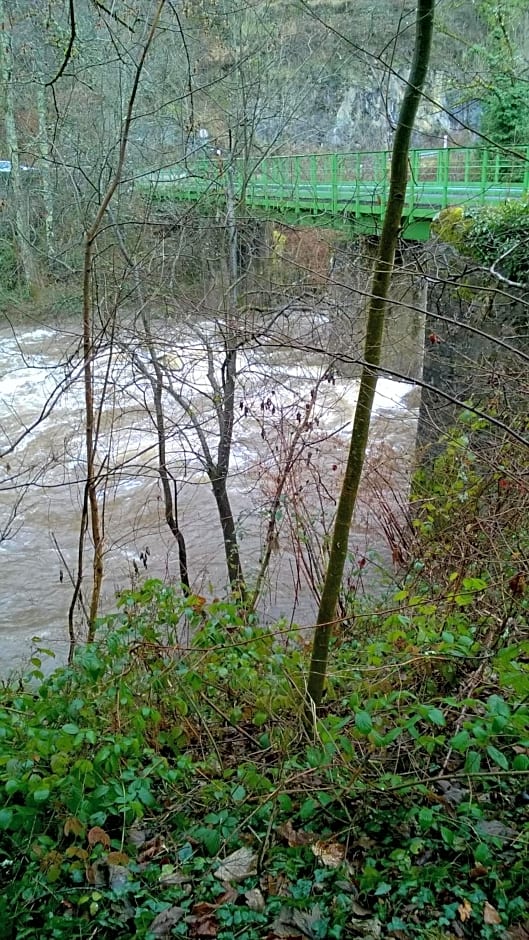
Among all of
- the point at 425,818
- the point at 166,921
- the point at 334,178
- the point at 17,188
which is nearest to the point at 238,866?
the point at 166,921

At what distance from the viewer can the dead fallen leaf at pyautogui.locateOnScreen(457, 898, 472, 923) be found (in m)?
1.93

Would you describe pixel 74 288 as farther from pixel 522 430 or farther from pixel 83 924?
pixel 83 924

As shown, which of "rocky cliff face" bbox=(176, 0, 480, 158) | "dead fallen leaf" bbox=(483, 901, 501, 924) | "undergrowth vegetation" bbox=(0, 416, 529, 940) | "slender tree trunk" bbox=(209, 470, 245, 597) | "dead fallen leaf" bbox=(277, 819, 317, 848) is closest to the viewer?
"dead fallen leaf" bbox=(483, 901, 501, 924)

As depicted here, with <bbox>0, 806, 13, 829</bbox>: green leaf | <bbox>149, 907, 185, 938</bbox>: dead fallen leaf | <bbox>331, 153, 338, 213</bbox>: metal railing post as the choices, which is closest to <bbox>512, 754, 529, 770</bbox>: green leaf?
<bbox>149, 907, 185, 938</bbox>: dead fallen leaf

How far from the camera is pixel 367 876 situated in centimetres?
209

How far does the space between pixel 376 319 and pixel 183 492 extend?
773 cm

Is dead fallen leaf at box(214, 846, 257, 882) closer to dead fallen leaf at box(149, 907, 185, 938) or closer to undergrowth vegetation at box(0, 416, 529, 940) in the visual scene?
undergrowth vegetation at box(0, 416, 529, 940)

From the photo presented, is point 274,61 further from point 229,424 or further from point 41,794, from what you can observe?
point 41,794

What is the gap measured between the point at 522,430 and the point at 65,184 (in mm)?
6910

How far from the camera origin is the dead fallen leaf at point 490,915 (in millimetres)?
1900

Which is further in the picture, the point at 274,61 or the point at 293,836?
the point at 274,61

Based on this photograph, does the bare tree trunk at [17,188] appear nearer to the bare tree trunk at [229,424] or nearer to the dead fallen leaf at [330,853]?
the bare tree trunk at [229,424]

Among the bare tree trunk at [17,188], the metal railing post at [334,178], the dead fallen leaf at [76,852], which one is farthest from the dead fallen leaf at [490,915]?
the bare tree trunk at [17,188]

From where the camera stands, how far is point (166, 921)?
2.04m
